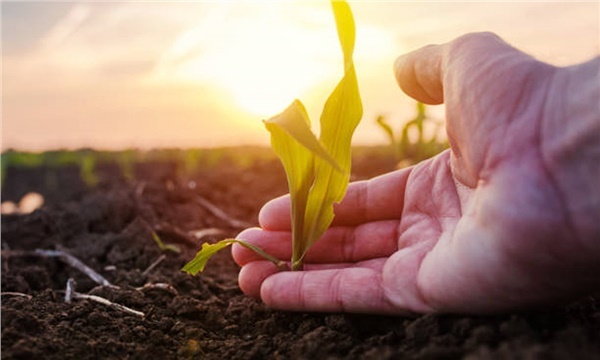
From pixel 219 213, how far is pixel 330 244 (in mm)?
2082

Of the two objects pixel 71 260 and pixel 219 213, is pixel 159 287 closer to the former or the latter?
pixel 71 260

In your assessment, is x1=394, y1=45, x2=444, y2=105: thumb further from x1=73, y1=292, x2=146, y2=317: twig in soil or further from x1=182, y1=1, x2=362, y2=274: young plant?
x1=73, y1=292, x2=146, y2=317: twig in soil

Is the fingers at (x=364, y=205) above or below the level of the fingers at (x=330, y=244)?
above

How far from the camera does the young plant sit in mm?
2121

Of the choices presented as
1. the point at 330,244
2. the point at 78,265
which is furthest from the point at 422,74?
the point at 78,265

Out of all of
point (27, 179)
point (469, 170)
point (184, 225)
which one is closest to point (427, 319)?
point (469, 170)

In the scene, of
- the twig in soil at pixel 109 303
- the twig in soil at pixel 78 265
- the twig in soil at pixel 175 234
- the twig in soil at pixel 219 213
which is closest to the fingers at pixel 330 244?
the twig in soil at pixel 109 303

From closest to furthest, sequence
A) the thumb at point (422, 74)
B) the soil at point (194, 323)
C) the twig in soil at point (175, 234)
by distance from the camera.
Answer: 1. the soil at point (194, 323)
2. the thumb at point (422, 74)
3. the twig in soil at point (175, 234)

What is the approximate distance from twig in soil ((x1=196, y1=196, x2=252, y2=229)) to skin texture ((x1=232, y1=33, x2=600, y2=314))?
70.7 inches

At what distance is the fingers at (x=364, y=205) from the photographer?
2551mm

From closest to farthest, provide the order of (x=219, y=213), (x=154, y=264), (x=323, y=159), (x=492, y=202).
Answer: (x=492, y=202)
(x=323, y=159)
(x=154, y=264)
(x=219, y=213)

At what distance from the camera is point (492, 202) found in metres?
1.79

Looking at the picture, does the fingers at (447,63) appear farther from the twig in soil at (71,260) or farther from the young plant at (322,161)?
the twig in soil at (71,260)

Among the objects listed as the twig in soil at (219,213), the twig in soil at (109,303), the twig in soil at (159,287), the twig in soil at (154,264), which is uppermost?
the twig in soil at (109,303)
